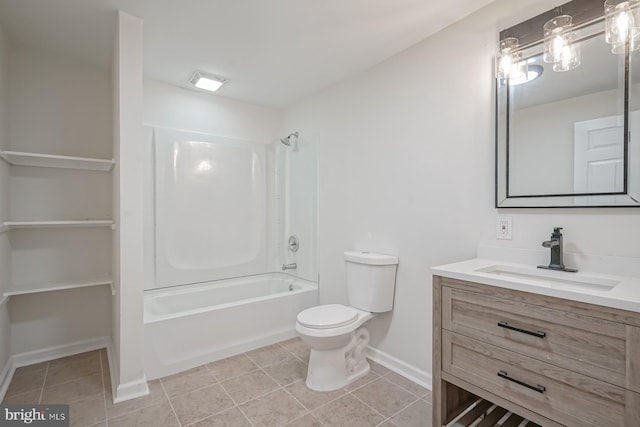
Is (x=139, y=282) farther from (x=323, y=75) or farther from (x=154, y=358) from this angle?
(x=323, y=75)

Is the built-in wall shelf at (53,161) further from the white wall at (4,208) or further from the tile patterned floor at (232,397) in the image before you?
the tile patterned floor at (232,397)

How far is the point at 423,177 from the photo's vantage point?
211 cm

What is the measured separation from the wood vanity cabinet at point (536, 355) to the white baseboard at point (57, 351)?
2.65 metres

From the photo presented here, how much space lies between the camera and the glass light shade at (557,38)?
1473 mm

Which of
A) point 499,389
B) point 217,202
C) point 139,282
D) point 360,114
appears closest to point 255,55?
point 360,114

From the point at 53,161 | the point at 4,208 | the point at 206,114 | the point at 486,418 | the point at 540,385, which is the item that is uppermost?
the point at 206,114

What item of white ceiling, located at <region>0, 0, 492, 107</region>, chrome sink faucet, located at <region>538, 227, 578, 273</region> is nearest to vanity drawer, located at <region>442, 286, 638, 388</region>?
chrome sink faucet, located at <region>538, 227, 578, 273</region>

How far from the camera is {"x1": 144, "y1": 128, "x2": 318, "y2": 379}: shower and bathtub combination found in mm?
2463

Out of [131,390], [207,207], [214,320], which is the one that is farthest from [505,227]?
[207,207]

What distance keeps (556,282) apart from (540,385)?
435 millimetres

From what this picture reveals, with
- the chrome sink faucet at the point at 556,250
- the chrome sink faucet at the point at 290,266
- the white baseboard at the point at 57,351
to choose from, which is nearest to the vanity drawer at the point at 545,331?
the chrome sink faucet at the point at 556,250

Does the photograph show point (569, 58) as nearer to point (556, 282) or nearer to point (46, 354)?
point (556, 282)

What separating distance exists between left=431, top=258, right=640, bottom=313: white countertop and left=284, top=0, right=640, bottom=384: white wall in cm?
15

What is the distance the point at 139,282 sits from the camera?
1.95m
